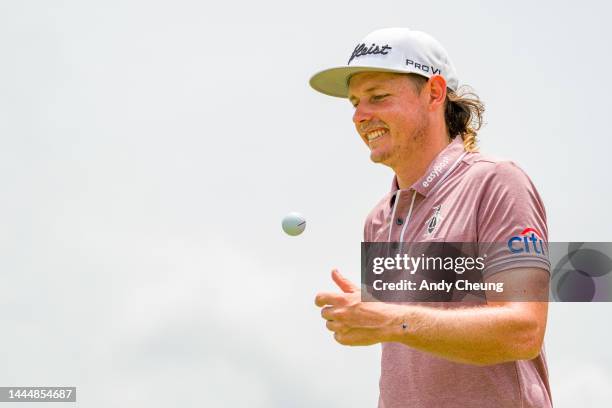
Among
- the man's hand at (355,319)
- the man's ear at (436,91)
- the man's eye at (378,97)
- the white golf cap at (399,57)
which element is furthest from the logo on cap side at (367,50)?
the man's hand at (355,319)

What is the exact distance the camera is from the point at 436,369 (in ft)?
20.8

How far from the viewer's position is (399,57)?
7.44 m

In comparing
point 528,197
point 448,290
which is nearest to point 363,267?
point 448,290

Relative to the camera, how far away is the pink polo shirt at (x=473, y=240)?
617 cm

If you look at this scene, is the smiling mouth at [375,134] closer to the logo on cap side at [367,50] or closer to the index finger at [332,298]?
the logo on cap side at [367,50]

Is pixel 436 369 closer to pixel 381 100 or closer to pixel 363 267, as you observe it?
pixel 363 267

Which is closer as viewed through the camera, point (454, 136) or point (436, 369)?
point (436, 369)

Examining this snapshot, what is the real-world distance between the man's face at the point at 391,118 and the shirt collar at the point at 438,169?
220 millimetres

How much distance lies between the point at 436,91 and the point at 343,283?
2.40 metres

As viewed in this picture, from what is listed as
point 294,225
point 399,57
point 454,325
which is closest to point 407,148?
point 399,57

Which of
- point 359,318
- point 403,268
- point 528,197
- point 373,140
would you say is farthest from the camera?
point 373,140

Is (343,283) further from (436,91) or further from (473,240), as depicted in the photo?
(436,91)

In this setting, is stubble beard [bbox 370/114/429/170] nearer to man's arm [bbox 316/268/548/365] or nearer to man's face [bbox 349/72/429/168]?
man's face [bbox 349/72/429/168]

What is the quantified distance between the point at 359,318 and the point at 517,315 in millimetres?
1077
